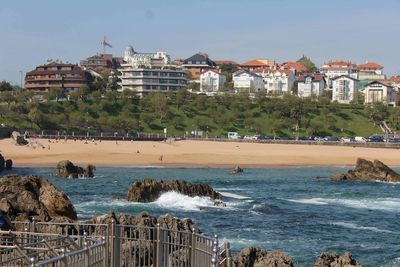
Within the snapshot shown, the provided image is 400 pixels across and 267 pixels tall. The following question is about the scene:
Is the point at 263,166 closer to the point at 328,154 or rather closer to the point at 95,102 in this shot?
the point at 328,154

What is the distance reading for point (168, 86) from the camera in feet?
627

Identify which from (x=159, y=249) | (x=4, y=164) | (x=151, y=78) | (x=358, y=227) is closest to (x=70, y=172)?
(x=4, y=164)

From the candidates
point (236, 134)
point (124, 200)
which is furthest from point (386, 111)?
point (124, 200)

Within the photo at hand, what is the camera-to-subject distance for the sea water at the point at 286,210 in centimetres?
3275

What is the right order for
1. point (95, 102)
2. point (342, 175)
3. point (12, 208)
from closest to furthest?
point (12, 208) < point (342, 175) < point (95, 102)

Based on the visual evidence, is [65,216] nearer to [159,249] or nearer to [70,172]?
[159,249]

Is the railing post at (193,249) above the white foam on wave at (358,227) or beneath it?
above

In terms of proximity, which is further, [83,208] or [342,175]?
[342,175]

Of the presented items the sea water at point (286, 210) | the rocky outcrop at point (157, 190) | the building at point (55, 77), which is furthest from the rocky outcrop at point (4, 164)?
the building at point (55, 77)

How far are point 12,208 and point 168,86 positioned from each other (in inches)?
6461

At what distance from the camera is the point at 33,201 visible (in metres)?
A: 28.4

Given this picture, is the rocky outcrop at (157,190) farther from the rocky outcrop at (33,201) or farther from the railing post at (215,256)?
the railing post at (215,256)

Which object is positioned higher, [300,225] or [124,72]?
[124,72]

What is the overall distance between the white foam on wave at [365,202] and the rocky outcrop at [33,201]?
74.6 ft
